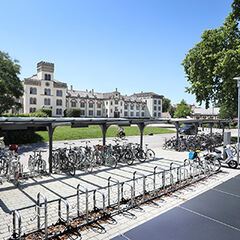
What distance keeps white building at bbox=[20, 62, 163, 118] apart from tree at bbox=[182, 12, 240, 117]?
36863mm

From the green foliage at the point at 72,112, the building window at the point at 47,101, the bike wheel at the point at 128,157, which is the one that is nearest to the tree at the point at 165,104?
the green foliage at the point at 72,112

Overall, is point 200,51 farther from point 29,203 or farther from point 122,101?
point 122,101

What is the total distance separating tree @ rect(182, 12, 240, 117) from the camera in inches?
739

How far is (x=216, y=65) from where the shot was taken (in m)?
20.1

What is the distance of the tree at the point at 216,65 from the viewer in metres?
18.8

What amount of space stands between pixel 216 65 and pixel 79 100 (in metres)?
47.1

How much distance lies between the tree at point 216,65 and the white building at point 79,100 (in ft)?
121

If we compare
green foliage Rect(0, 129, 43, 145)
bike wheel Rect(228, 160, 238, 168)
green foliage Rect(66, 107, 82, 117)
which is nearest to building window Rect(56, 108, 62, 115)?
green foliage Rect(66, 107, 82, 117)

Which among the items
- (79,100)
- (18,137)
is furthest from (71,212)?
(79,100)

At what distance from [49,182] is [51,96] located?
46825 mm

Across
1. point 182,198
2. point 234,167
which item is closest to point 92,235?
point 182,198

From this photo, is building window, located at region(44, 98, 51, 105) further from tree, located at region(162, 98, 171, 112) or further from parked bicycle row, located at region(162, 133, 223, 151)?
tree, located at region(162, 98, 171, 112)

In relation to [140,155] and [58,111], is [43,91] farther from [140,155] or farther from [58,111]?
[140,155]

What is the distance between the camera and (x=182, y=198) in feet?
22.3
